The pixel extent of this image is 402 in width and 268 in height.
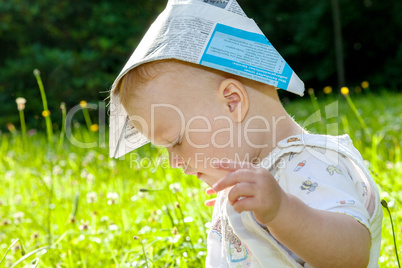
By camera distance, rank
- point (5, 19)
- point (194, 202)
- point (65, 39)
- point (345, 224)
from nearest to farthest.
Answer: point (345, 224) → point (194, 202) → point (5, 19) → point (65, 39)

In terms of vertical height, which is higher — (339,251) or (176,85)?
(176,85)

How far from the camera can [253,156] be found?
1210mm

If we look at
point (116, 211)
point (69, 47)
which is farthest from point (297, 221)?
point (69, 47)

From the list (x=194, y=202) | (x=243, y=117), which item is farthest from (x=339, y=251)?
(x=194, y=202)

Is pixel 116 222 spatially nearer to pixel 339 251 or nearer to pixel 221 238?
pixel 221 238

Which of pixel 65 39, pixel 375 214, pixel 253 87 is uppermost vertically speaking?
pixel 253 87

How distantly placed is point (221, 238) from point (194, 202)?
545 mm

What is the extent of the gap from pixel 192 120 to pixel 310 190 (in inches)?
14.2

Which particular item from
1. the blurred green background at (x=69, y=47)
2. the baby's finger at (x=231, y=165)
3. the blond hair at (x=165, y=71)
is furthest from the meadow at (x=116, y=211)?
the blurred green background at (x=69, y=47)

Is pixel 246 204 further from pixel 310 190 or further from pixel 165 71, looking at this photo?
pixel 165 71

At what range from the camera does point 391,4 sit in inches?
442

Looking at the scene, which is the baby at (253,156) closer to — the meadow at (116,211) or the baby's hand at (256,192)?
the baby's hand at (256,192)

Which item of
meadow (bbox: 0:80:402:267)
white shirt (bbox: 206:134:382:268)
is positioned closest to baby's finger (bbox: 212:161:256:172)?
white shirt (bbox: 206:134:382:268)

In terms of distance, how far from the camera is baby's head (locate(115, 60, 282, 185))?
3.88 feet
